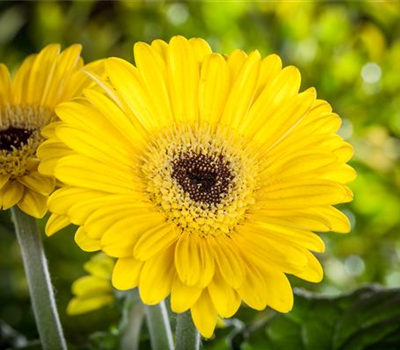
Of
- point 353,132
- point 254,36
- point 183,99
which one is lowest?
point 183,99

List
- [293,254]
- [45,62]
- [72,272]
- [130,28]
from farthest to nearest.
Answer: [130,28] < [72,272] < [45,62] < [293,254]

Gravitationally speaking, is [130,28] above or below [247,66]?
above

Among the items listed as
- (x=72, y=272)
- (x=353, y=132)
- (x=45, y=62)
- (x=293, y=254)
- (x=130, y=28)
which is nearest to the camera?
(x=293, y=254)

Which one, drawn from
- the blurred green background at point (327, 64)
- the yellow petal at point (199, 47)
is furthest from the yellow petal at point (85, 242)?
the blurred green background at point (327, 64)

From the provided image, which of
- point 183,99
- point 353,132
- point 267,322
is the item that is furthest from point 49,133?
point 353,132

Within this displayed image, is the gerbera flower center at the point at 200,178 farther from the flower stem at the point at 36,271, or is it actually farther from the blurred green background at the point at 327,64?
the blurred green background at the point at 327,64

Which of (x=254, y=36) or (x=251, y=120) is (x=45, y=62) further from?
(x=254, y=36)

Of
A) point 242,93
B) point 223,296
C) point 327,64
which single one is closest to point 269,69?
point 242,93
